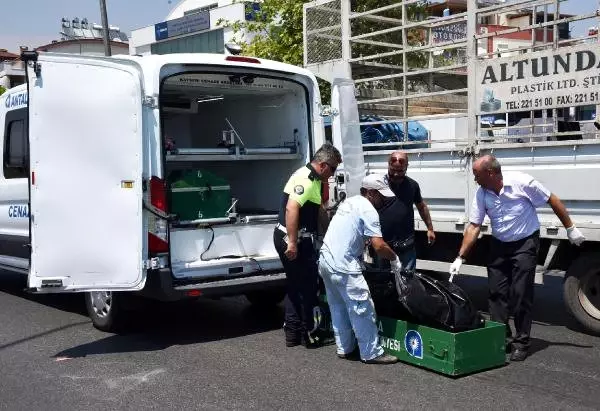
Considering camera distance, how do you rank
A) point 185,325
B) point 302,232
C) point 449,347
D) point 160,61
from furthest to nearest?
point 185,325 < point 302,232 < point 160,61 < point 449,347

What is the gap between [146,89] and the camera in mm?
5785

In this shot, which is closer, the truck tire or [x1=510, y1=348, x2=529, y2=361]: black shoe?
[x1=510, y1=348, x2=529, y2=361]: black shoe

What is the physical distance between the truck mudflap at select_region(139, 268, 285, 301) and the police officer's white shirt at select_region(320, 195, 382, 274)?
3.29ft

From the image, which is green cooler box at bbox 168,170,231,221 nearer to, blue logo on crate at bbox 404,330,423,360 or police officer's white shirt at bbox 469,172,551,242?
blue logo on crate at bbox 404,330,423,360

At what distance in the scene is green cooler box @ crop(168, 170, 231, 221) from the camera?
642 centimetres

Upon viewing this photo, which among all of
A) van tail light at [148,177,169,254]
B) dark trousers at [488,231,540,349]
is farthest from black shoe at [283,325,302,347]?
dark trousers at [488,231,540,349]

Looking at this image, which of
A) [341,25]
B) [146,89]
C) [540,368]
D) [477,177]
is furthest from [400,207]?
[341,25]

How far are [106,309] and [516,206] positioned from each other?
3.68 meters

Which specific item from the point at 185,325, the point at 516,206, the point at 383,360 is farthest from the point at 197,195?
the point at 516,206

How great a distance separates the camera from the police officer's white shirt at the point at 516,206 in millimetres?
5535

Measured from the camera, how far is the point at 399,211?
625 centimetres

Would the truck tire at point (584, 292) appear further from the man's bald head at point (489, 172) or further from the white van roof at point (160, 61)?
the white van roof at point (160, 61)

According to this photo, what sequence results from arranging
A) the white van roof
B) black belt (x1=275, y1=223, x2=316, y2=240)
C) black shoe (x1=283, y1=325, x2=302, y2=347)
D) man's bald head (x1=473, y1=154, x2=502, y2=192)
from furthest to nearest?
black shoe (x1=283, y1=325, x2=302, y2=347)
black belt (x1=275, y1=223, x2=316, y2=240)
the white van roof
man's bald head (x1=473, y1=154, x2=502, y2=192)

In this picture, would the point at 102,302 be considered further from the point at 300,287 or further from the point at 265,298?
the point at 300,287
